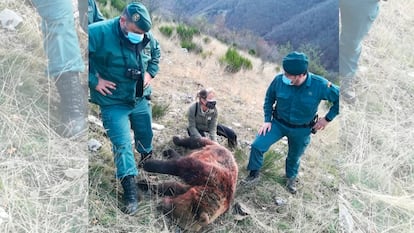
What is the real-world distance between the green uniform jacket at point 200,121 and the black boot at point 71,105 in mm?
604

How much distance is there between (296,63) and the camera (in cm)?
303

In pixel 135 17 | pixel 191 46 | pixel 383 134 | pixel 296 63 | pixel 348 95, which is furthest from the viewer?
pixel 383 134

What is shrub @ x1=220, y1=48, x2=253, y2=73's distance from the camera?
3.29 meters

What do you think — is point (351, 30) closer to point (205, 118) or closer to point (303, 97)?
point (303, 97)

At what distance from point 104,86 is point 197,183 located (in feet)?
2.63

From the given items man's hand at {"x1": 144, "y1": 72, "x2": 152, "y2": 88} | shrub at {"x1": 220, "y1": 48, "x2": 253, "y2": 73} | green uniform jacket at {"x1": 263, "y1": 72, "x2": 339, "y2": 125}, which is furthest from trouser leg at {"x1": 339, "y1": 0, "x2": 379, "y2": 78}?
man's hand at {"x1": 144, "y1": 72, "x2": 152, "y2": 88}

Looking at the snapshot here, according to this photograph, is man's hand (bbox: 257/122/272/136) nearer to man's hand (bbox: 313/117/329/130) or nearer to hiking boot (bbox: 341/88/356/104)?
man's hand (bbox: 313/117/329/130)

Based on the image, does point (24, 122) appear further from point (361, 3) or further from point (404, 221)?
point (404, 221)

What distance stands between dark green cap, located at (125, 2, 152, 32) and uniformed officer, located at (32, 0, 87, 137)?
1.29ft

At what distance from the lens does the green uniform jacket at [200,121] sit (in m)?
3.10

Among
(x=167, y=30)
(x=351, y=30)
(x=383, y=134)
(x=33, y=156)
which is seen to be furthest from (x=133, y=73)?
(x=383, y=134)

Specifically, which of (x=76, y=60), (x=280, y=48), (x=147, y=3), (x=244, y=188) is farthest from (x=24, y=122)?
(x=280, y=48)

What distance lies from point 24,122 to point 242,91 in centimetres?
146

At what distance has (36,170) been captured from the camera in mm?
3438
